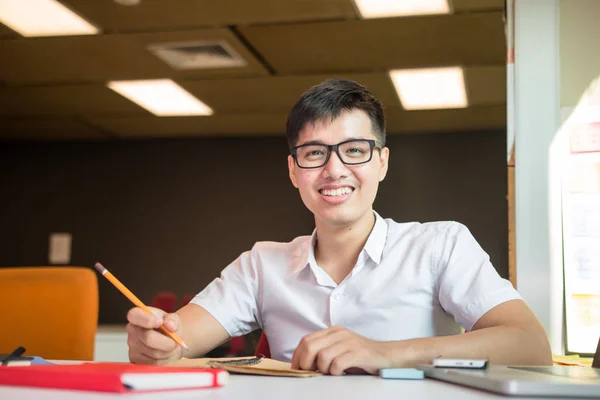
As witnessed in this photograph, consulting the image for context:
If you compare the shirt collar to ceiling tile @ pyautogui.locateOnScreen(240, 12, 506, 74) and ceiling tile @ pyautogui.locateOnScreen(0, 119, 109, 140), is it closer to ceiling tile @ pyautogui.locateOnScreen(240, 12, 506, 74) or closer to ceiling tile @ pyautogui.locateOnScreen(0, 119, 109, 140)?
ceiling tile @ pyautogui.locateOnScreen(240, 12, 506, 74)

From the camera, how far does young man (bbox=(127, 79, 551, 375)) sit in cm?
157

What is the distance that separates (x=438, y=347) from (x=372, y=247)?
0.44 meters

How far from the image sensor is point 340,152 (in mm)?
1596

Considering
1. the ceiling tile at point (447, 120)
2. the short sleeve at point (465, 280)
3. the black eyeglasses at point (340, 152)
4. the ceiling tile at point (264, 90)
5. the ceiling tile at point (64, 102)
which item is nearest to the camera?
the short sleeve at point (465, 280)

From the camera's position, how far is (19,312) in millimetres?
1978

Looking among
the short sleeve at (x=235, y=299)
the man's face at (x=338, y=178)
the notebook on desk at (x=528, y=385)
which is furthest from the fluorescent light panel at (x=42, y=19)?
the notebook on desk at (x=528, y=385)

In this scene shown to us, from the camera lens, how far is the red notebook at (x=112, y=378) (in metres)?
0.79

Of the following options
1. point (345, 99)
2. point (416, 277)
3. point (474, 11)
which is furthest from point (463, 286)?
point (474, 11)

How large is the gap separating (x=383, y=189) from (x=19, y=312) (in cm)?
391

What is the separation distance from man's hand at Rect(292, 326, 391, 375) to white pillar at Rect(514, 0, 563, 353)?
33.8 inches

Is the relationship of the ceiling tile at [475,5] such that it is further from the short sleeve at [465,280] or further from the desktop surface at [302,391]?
the desktop surface at [302,391]

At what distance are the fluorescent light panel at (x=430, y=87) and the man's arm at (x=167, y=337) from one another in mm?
2764

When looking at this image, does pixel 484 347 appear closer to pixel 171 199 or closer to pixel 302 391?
pixel 302 391

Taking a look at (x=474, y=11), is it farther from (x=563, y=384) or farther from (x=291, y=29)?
(x=563, y=384)
